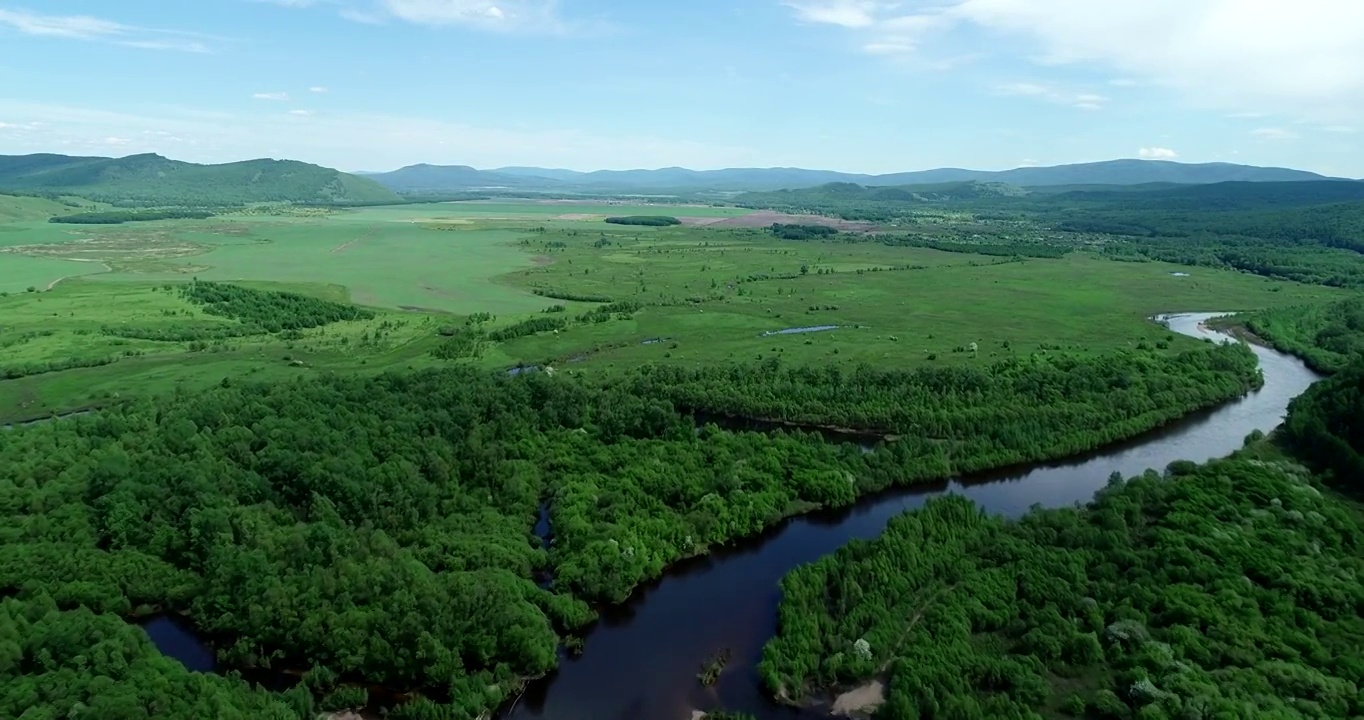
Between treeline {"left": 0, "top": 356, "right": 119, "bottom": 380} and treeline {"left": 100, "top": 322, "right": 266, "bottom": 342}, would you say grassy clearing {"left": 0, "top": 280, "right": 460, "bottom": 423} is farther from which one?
treeline {"left": 100, "top": 322, "right": 266, "bottom": 342}

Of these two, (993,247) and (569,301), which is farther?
(993,247)

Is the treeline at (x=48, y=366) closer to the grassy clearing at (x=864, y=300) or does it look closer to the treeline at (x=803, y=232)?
the grassy clearing at (x=864, y=300)

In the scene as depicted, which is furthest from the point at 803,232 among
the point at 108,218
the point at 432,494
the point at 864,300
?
the point at 108,218

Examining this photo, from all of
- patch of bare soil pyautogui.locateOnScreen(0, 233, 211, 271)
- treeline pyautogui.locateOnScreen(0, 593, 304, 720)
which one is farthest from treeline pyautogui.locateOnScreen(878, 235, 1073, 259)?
treeline pyautogui.locateOnScreen(0, 593, 304, 720)

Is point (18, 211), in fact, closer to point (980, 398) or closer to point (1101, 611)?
point (980, 398)

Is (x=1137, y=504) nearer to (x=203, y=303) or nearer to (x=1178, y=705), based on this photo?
(x=1178, y=705)
